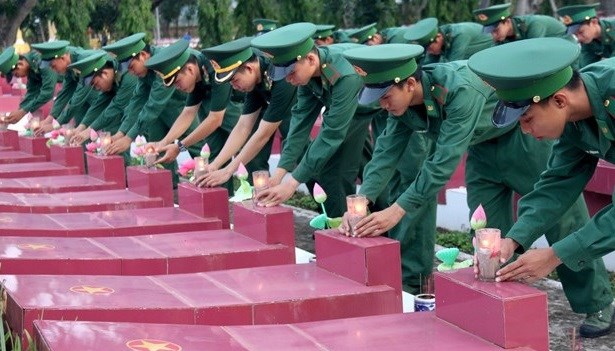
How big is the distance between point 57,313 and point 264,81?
107 inches

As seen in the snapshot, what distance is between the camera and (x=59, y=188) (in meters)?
6.40

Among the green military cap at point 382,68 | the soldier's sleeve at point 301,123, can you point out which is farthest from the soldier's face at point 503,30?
Result: the green military cap at point 382,68

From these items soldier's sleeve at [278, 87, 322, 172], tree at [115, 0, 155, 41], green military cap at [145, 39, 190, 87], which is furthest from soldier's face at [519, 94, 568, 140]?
tree at [115, 0, 155, 41]

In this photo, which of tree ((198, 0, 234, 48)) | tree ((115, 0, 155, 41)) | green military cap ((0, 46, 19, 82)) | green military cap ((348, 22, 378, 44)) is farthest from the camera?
tree ((115, 0, 155, 41))

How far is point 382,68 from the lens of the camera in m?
3.74

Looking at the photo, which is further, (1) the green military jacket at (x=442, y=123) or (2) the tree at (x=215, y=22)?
(2) the tree at (x=215, y=22)

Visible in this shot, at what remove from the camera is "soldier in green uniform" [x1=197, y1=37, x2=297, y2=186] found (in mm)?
5195

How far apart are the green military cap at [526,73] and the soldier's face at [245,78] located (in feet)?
8.18

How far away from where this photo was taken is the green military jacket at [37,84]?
9945 millimetres

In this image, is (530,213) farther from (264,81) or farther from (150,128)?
(150,128)

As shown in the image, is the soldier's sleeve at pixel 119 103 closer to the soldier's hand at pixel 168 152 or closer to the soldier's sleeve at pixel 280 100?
the soldier's hand at pixel 168 152

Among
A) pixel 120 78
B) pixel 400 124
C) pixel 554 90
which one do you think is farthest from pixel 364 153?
pixel 554 90

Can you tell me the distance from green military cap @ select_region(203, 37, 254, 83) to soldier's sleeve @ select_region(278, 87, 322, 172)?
35 cm

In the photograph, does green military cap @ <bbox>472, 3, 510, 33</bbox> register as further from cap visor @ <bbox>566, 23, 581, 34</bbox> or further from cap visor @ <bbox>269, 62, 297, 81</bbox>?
cap visor @ <bbox>269, 62, 297, 81</bbox>
